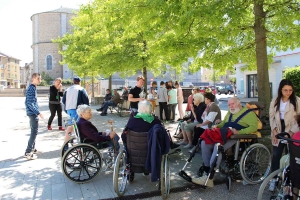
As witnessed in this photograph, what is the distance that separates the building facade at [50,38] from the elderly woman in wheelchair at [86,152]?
58889 millimetres

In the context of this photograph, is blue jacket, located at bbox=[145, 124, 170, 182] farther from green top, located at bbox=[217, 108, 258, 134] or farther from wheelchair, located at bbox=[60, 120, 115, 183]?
green top, located at bbox=[217, 108, 258, 134]

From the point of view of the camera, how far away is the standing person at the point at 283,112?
165 inches

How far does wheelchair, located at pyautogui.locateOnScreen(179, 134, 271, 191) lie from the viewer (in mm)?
4375

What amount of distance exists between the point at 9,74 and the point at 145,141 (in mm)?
98813

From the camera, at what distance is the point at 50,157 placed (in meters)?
6.41

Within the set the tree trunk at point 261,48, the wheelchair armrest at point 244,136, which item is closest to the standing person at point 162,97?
the tree trunk at point 261,48

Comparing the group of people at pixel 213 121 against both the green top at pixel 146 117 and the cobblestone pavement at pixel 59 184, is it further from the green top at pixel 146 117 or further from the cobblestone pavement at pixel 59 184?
the cobblestone pavement at pixel 59 184

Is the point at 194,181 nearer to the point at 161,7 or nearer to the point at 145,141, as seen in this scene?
the point at 145,141

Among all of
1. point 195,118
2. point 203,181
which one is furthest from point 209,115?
point 203,181

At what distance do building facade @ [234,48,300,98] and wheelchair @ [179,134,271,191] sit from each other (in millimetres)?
16939

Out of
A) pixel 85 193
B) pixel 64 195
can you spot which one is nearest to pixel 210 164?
pixel 85 193

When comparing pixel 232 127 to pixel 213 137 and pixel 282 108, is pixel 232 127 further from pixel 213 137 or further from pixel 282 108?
pixel 282 108

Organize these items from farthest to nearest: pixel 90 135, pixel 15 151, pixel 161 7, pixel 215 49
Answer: pixel 215 49, pixel 15 151, pixel 161 7, pixel 90 135

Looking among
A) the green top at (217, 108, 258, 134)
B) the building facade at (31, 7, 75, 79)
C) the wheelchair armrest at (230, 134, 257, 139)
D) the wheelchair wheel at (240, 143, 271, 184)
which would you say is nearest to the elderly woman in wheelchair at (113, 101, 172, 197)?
the wheelchair armrest at (230, 134, 257, 139)
